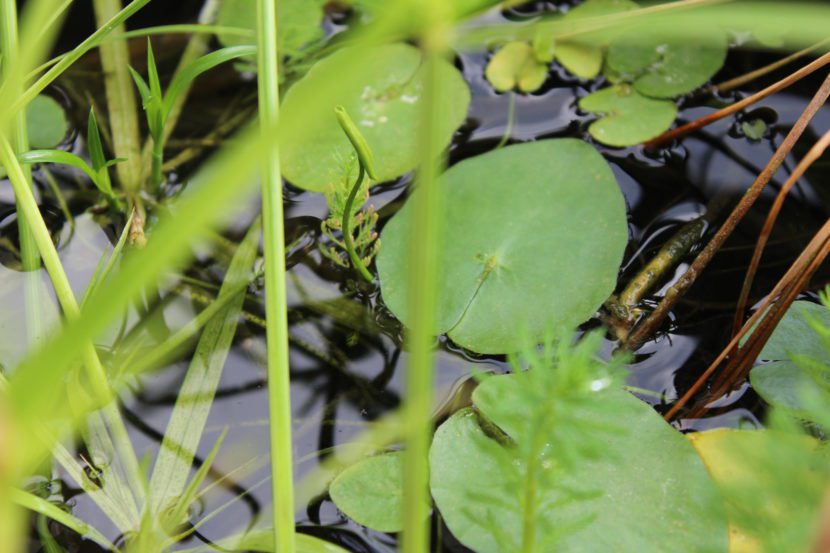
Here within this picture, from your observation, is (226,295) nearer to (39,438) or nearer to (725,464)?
(39,438)

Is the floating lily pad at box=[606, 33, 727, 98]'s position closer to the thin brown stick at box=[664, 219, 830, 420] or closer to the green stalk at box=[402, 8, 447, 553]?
the thin brown stick at box=[664, 219, 830, 420]

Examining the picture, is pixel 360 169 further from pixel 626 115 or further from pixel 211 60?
pixel 626 115

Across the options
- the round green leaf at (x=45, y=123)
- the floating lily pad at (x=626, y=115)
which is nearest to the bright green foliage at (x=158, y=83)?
the round green leaf at (x=45, y=123)

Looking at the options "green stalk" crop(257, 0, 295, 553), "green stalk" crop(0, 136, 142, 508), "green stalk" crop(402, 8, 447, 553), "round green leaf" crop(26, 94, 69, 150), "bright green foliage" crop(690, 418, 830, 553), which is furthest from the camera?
"round green leaf" crop(26, 94, 69, 150)

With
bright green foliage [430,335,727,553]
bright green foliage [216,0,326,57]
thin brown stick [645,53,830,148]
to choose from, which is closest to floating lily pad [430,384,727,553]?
bright green foliage [430,335,727,553]

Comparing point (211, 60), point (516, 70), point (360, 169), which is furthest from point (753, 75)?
point (211, 60)

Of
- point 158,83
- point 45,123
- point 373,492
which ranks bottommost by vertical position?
point 373,492
